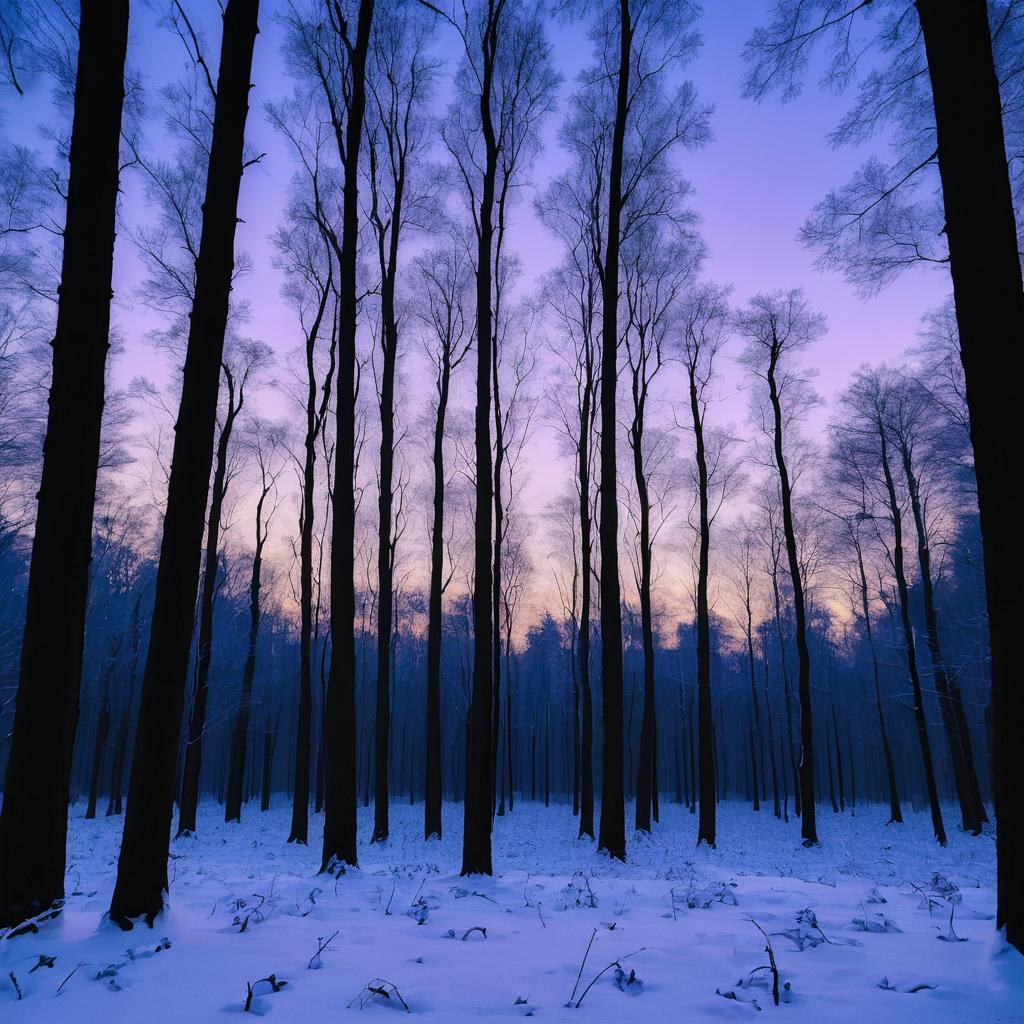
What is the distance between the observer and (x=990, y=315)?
350 cm

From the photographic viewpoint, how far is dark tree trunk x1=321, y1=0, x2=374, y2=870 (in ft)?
24.1

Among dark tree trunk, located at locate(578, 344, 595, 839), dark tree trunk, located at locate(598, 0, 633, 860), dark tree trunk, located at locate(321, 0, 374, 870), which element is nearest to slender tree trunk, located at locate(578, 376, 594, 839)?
dark tree trunk, located at locate(578, 344, 595, 839)

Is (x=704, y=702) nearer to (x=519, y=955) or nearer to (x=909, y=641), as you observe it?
(x=909, y=641)

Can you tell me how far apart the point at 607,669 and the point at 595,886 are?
3.84 m

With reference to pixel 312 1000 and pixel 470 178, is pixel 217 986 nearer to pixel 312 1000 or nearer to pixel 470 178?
pixel 312 1000

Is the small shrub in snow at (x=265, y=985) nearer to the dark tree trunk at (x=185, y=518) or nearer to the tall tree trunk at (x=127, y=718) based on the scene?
the dark tree trunk at (x=185, y=518)

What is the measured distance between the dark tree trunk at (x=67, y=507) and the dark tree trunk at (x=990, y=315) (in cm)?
523

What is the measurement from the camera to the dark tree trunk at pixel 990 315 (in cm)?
319

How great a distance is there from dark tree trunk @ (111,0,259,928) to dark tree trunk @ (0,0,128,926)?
0.43 metres

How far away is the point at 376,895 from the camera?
5.09 m

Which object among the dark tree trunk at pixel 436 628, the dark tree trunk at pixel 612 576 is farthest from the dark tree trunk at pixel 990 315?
the dark tree trunk at pixel 436 628

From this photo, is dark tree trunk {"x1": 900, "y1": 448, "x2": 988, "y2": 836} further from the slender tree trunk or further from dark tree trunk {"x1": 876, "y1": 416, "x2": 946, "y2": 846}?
the slender tree trunk

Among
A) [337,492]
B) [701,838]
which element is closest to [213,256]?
[337,492]

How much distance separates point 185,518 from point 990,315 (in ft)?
17.5
